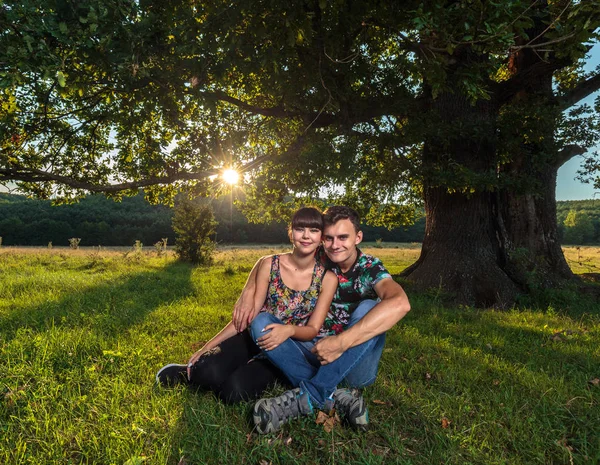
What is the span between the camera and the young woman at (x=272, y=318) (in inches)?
125

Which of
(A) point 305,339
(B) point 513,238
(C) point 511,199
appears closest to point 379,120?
(C) point 511,199

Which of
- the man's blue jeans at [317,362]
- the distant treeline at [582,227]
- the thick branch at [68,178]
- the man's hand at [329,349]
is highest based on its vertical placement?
the thick branch at [68,178]

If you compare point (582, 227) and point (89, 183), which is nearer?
point (89, 183)

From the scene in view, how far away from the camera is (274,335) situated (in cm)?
294

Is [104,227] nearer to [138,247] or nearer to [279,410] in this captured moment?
[138,247]

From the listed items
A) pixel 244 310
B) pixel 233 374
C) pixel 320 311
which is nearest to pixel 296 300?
pixel 320 311

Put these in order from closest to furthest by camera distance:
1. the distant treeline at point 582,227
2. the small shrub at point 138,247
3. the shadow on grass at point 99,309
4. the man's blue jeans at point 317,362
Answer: the man's blue jeans at point 317,362 → the shadow on grass at point 99,309 → the small shrub at point 138,247 → the distant treeline at point 582,227

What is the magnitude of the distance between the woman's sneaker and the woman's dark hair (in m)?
1.88

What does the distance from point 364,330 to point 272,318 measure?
844mm

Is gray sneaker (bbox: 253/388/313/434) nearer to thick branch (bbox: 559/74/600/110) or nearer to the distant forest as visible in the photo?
thick branch (bbox: 559/74/600/110)

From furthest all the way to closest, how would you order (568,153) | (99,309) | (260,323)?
(568,153) → (99,309) → (260,323)

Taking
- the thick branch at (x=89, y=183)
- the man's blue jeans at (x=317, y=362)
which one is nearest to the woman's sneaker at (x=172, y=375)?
the man's blue jeans at (x=317, y=362)

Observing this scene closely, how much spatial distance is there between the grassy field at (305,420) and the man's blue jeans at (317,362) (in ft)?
1.00

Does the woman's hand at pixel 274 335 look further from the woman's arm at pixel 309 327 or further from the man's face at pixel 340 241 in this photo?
the man's face at pixel 340 241
